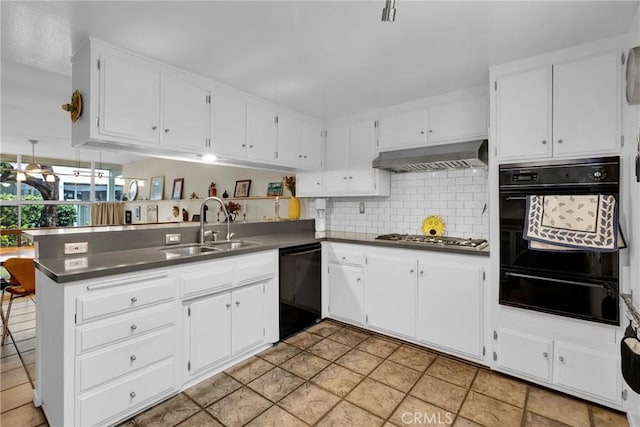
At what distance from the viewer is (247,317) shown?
2393mm

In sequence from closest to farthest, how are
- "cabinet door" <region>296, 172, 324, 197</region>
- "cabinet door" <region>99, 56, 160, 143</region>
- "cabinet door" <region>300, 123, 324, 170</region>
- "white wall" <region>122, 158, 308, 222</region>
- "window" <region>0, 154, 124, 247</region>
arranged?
"cabinet door" <region>99, 56, 160, 143</region> → "cabinet door" <region>300, 123, 324, 170</region> → "cabinet door" <region>296, 172, 324, 197</region> → "white wall" <region>122, 158, 308, 222</region> → "window" <region>0, 154, 124, 247</region>

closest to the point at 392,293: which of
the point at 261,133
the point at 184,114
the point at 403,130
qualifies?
the point at 403,130

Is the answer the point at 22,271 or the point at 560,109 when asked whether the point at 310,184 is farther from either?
the point at 22,271

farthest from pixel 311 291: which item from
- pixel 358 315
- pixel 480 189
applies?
pixel 480 189

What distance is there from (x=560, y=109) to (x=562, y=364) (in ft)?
5.50

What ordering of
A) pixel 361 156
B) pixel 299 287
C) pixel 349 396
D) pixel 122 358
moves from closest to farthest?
pixel 122 358, pixel 349 396, pixel 299 287, pixel 361 156

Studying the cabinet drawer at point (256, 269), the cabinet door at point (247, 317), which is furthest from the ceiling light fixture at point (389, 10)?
the cabinet door at point (247, 317)

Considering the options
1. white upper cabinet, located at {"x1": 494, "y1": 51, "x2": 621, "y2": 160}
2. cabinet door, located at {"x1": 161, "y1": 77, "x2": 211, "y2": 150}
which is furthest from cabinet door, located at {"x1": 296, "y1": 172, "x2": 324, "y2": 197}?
white upper cabinet, located at {"x1": 494, "y1": 51, "x2": 621, "y2": 160}

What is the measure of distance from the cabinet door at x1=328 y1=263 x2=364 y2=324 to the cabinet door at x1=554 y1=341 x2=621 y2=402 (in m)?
1.51

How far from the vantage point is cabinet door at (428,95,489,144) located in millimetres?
2641

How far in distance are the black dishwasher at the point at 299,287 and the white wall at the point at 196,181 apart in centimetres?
116

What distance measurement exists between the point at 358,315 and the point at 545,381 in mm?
1478

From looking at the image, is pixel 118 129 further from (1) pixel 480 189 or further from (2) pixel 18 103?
(1) pixel 480 189

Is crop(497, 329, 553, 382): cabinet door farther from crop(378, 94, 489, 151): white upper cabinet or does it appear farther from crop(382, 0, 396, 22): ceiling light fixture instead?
crop(382, 0, 396, 22): ceiling light fixture
